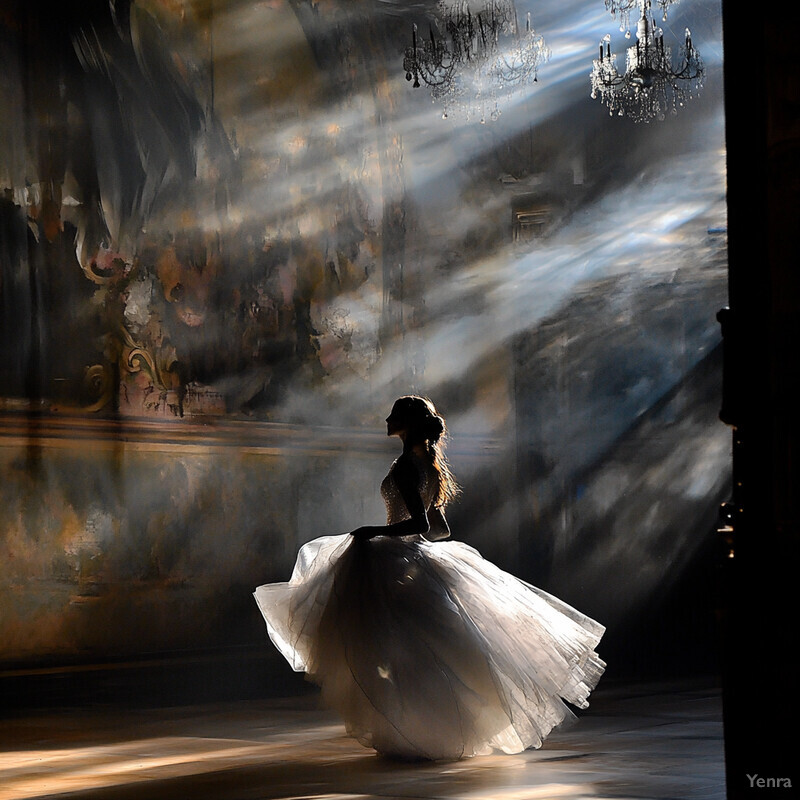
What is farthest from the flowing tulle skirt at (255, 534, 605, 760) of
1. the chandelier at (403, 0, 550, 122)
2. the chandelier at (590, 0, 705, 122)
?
the chandelier at (403, 0, 550, 122)

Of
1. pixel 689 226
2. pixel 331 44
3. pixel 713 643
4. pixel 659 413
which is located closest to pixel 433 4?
pixel 331 44

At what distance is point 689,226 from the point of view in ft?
37.8

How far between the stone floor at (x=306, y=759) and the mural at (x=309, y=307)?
2027 millimetres

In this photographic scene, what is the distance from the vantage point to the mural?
953 cm

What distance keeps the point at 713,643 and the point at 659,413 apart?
2.13 m

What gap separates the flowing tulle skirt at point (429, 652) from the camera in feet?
17.8

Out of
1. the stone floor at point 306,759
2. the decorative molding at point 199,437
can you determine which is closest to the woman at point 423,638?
the stone floor at point 306,759

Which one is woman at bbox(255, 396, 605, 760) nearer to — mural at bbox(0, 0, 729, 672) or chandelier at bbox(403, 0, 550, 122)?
mural at bbox(0, 0, 729, 672)

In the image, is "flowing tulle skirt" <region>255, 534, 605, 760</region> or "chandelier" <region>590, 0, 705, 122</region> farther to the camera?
"chandelier" <region>590, 0, 705, 122</region>

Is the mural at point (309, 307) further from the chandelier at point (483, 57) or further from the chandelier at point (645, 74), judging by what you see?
the chandelier at point (645, 74)

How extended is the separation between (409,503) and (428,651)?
2.29ft

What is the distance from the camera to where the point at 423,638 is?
216 inches

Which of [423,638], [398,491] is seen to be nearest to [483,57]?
[398,491]

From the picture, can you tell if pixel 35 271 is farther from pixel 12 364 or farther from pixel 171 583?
pixel 171 583
